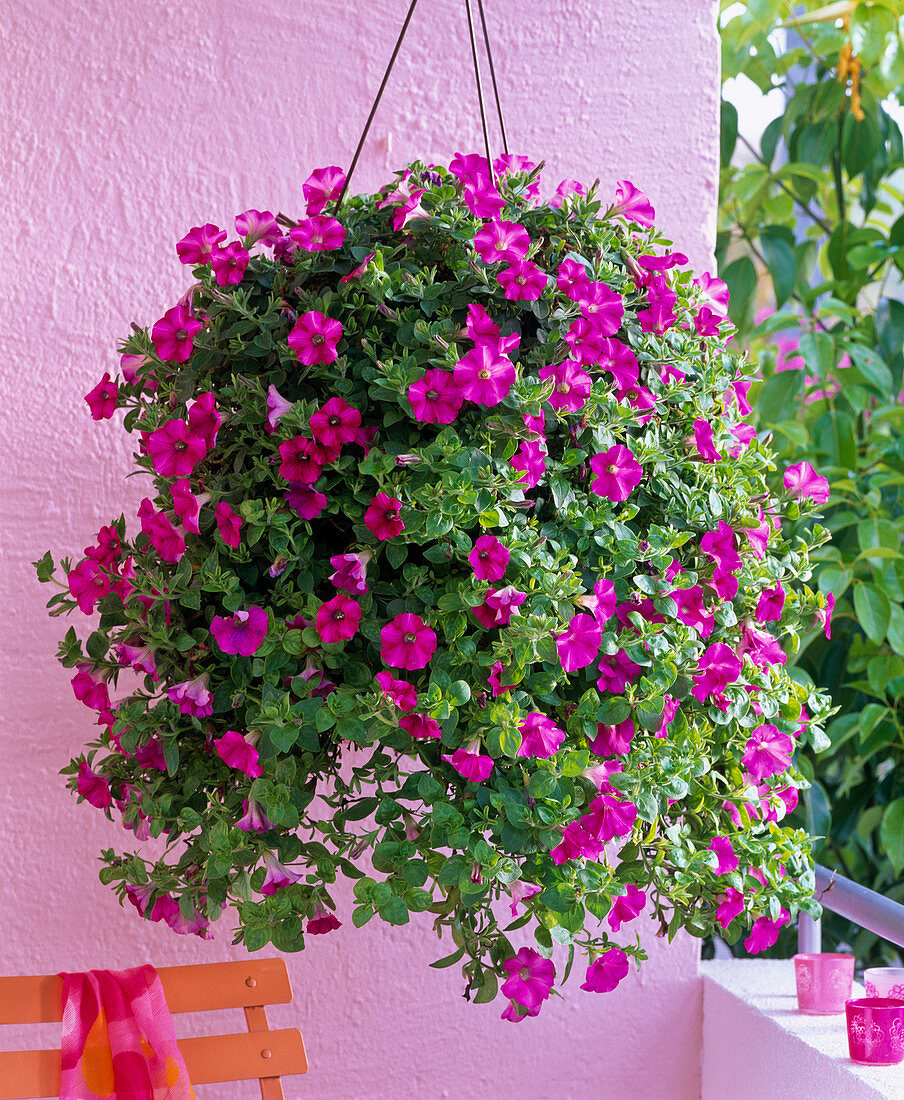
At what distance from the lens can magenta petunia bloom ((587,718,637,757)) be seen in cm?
71

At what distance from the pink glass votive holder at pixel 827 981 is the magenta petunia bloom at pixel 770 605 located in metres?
0.52

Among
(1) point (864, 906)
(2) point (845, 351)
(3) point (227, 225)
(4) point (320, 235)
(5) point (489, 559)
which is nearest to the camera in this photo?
(5) point (489, 559)

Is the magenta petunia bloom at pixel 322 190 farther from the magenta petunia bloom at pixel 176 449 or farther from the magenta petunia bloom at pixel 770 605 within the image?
the magenta petunia bloom at pixel 770 605

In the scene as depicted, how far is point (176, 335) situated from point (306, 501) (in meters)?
0.17

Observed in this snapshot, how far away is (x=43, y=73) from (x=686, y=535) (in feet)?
2.84

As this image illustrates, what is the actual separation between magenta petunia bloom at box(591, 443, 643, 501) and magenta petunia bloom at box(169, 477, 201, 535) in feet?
0.89

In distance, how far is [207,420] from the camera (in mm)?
733

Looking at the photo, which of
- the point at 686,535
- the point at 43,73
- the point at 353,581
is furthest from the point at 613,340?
the point at 43,73

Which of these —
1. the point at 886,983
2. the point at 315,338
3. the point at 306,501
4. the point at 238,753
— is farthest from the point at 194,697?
the point at 886,983

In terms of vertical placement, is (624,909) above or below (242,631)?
below

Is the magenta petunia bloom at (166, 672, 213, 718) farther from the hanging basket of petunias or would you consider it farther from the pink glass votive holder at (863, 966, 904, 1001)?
the pink glass votive holder at (863, 966, 904, 1001)

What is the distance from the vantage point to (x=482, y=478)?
0.66 metres

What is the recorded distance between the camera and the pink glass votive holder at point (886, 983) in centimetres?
103

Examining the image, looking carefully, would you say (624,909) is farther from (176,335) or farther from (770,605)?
(176,335)
